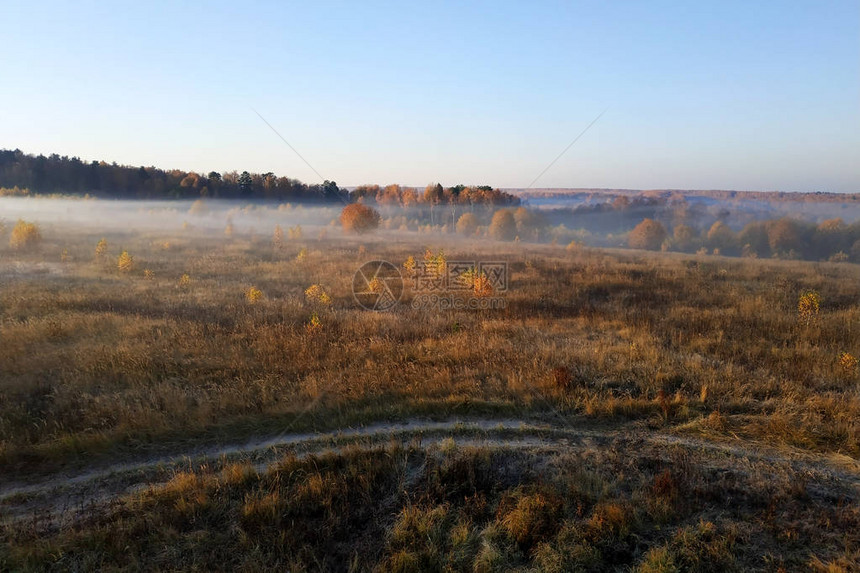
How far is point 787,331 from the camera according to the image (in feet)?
45.2

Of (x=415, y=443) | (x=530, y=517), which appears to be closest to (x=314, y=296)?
(x=415, y=443)

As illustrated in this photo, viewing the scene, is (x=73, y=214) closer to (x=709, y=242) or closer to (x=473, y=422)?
(x=473, y=422)

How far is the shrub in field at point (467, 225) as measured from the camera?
82.1 meters

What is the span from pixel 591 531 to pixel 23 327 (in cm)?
1647

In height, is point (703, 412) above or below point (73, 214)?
below

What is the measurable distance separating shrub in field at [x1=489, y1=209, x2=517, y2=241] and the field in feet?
193

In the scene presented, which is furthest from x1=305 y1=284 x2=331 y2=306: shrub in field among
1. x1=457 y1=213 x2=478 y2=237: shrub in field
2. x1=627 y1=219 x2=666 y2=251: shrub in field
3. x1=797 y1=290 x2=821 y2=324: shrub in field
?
x1=627 y1=219 x2=666 y2=251: shrub in field

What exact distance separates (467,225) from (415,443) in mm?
77185

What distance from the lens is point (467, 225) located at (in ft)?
271

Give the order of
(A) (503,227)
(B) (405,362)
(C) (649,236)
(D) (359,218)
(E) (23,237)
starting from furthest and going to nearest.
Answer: (C) (649,236), (A) (503,227), (D) (359,218), (E) (23,237), (B) (405,362)

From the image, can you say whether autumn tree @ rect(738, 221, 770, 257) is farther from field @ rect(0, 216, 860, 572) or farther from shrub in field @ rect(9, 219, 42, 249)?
shrub in field @ rect(9, 219, 42, 249)

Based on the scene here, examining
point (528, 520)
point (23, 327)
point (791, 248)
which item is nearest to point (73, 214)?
point (23, 327)

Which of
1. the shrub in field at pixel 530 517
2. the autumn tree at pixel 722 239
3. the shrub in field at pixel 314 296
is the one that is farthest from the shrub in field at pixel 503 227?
the shrub in field at pixel 530 517

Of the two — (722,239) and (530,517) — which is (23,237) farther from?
(722,239)
